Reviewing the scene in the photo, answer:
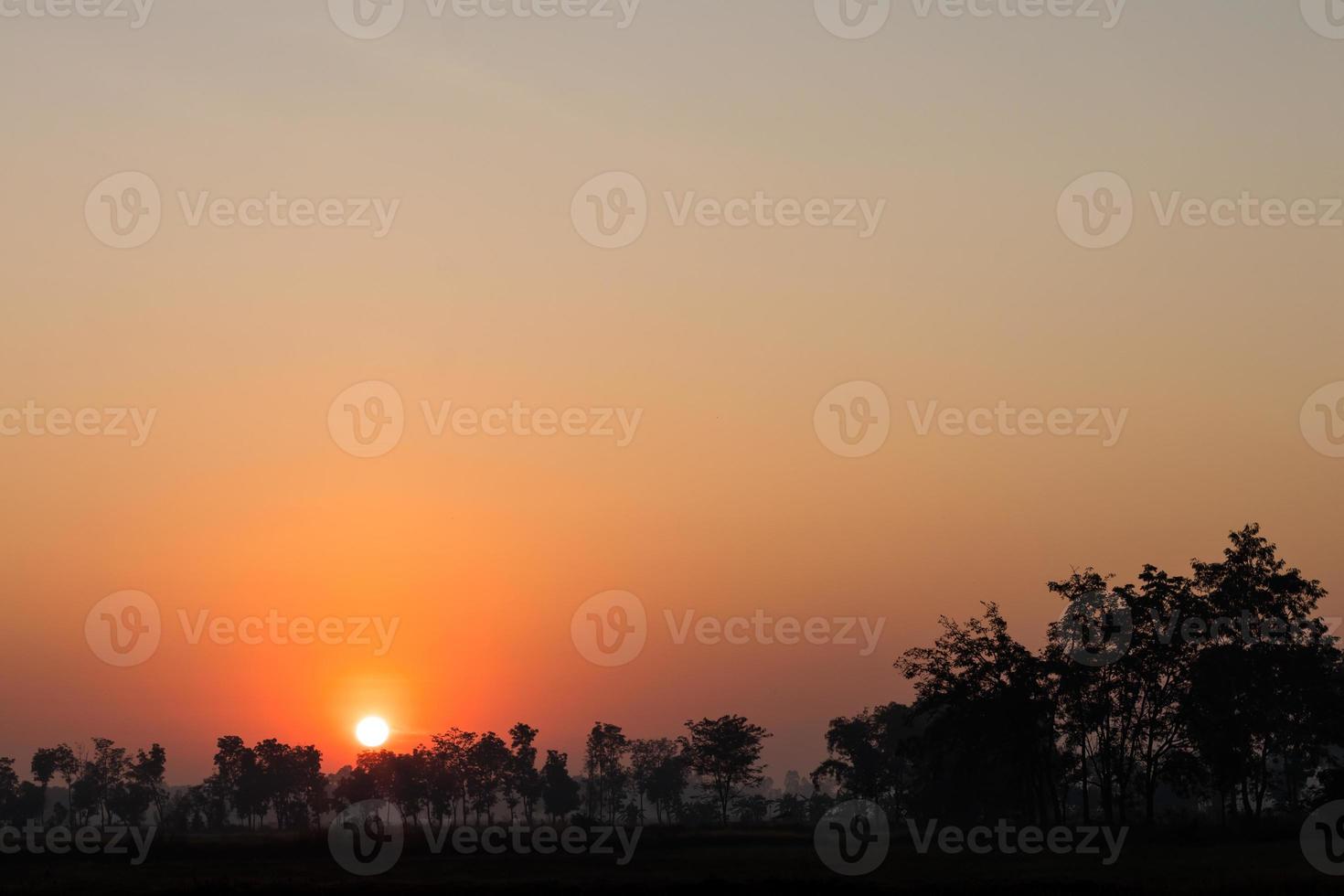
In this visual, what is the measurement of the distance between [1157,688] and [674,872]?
153ft

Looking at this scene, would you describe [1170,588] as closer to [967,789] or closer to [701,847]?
[967,789]

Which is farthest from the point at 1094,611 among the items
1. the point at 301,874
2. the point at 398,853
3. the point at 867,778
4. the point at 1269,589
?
the point at 867,778

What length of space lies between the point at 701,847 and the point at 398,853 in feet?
87.0

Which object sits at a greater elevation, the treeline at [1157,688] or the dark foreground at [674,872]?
the treeline at [1157,688]

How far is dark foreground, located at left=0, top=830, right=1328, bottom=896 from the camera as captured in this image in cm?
6525

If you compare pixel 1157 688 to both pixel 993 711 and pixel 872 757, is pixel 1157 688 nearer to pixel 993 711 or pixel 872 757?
pixel 993 711

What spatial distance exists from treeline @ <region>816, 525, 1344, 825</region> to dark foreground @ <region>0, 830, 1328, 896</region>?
12900mm

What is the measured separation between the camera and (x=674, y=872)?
78500 millimetres

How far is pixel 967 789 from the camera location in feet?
385

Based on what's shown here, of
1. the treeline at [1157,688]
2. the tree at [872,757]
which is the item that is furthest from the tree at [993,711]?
the tree at [872,757]

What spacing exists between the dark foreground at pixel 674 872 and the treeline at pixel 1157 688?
508 inches

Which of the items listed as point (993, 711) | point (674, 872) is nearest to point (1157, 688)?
point (993, 711)

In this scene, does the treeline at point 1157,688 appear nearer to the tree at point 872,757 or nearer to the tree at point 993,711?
the tree at point 993,711

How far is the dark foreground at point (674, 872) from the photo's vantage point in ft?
214
